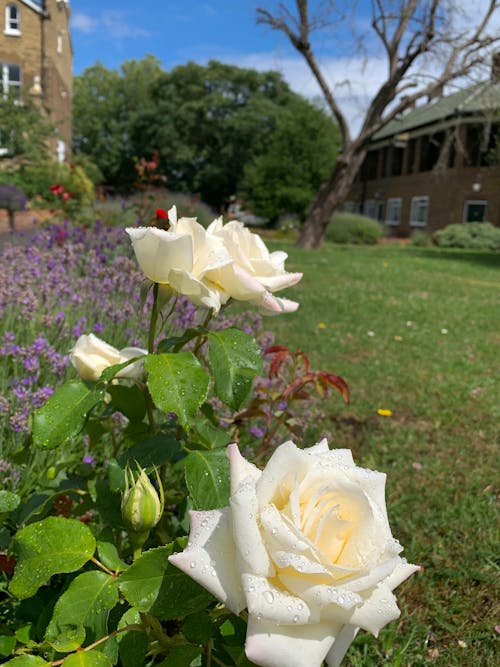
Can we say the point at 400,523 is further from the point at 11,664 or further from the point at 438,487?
the point at 11,664

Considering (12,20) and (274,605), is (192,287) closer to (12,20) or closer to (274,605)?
(274,605)

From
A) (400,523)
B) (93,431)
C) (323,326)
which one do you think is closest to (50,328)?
(93,431)

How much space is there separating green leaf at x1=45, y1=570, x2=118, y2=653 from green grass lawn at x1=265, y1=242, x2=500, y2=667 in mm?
1086

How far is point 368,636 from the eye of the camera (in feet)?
5.75

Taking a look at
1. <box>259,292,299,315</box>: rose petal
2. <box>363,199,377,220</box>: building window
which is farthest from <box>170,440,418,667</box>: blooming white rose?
<box>363,199,377,220</box>: building window

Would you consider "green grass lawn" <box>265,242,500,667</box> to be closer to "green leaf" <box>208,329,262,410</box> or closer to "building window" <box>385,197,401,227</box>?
"green leaf" <box>208,329,262,410</box>

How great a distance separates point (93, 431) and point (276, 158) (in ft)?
103

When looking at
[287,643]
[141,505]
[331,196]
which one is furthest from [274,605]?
[331,196]

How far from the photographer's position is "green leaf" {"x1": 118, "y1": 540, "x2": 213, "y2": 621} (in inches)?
31.9

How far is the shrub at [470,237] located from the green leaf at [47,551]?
2365 centimetres

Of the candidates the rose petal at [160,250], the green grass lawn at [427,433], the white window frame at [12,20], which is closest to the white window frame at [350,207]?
the white window frame at [12,20]

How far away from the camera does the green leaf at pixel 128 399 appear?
1.30 m

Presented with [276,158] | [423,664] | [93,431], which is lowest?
[423,664]

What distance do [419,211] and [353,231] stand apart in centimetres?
794
